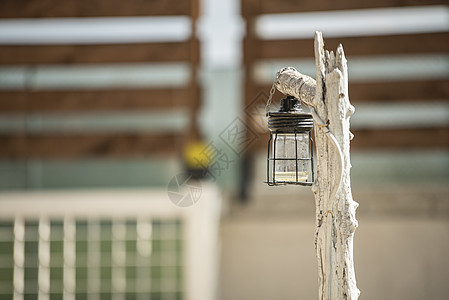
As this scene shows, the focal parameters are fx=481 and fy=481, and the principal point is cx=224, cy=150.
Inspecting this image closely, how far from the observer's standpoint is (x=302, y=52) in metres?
2.95

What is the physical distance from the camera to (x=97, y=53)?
308 cm

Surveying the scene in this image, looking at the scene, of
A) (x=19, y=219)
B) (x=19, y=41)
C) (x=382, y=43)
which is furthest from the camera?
(x=19, y=41)

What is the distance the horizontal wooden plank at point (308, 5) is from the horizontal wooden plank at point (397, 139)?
748 mm

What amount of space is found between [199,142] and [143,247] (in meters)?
0.74

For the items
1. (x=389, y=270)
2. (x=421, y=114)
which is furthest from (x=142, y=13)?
(x=389, y=270)

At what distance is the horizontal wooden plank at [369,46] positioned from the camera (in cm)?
288

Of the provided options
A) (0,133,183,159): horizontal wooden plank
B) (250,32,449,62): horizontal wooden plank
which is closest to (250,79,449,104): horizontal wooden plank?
(250,32,449,62): horizontal wooden plank

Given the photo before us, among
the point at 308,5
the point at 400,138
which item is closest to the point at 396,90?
the point at 400,138

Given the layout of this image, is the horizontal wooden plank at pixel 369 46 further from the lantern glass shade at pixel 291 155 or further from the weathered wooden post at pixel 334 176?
the weathered wooden post at pixel 334 176

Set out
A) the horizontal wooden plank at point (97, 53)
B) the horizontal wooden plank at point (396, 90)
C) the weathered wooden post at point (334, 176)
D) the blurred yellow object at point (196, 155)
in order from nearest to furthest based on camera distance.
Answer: the weathered wooden post at point (334, 176), the blurred yellow object at point (196, 155), the horizontal wooden plank at point (396, 90), the horizontal wooden plank at point (97, 53)

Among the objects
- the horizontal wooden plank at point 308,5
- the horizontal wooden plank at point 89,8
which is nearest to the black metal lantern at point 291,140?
the horizontal wooden plank at point 308,5

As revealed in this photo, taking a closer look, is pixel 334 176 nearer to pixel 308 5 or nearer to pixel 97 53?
pixel 308 5

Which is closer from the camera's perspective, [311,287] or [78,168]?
[311,287]

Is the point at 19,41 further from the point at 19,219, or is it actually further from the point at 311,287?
the point at 311,287
